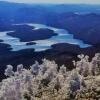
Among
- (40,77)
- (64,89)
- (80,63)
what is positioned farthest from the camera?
(80,63)

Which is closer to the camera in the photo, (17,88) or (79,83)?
(17,88)

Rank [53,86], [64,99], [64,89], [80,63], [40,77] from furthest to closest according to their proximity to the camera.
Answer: [80,63], [40,77], [53,86], [64,89], [64,99]

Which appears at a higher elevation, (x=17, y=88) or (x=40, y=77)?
(x=17, y=88)

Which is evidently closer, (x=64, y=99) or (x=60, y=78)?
(x=64, y=99)

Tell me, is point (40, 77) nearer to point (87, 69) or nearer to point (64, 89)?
point (87, 69)

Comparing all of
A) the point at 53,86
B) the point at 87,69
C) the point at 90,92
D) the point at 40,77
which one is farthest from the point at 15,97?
the point at 87,69

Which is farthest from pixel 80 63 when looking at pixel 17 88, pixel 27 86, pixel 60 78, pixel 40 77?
pixel 17 88

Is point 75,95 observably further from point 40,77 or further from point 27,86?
point 40,77

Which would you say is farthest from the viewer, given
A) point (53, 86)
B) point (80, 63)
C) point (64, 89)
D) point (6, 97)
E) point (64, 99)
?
point (80, 63)

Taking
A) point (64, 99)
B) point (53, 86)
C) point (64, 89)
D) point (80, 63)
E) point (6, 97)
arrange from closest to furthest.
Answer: point (6, 97) < point (64, 99) < point (64, 89) < point (53, 86) < point (80, 63)
